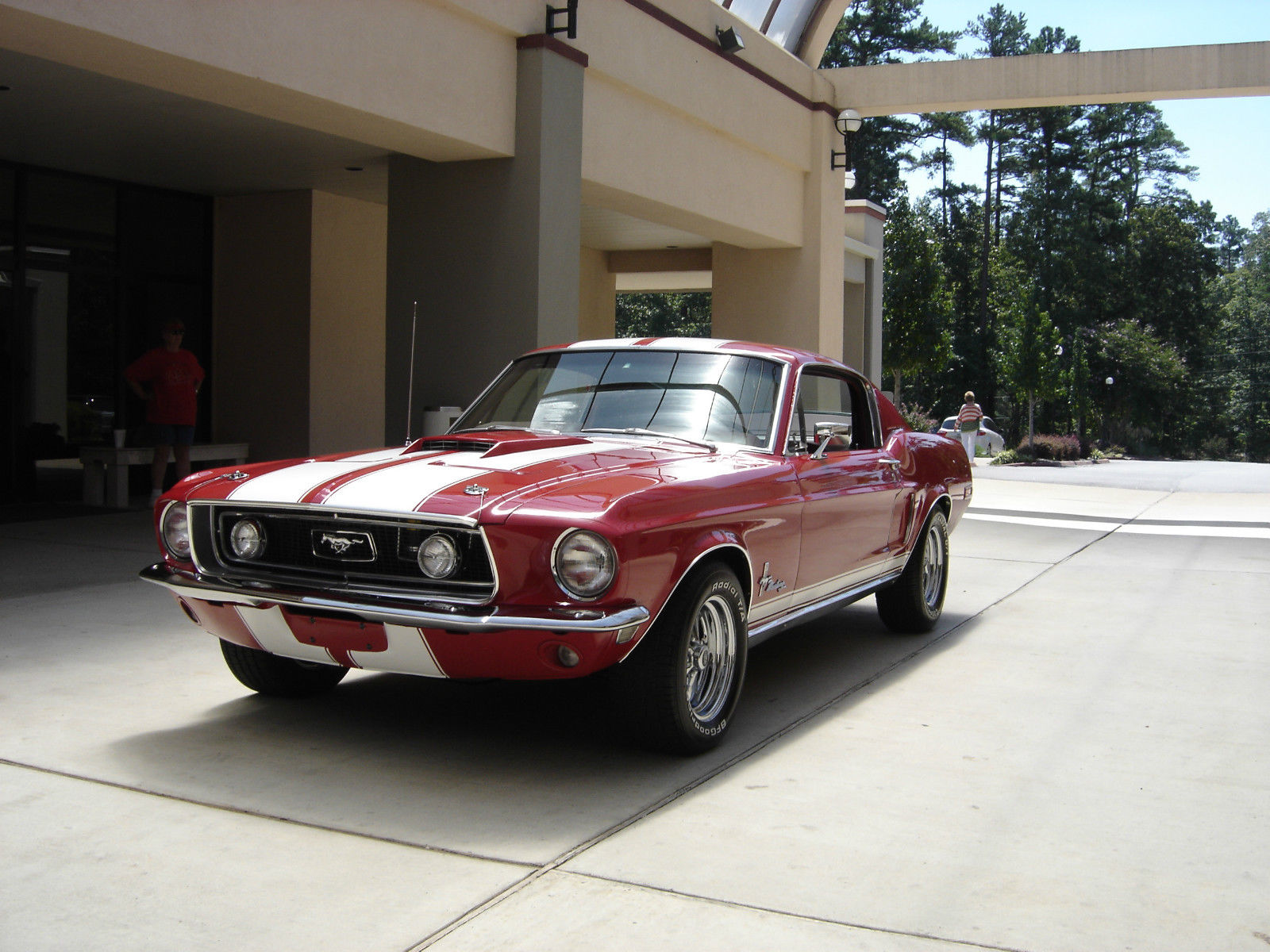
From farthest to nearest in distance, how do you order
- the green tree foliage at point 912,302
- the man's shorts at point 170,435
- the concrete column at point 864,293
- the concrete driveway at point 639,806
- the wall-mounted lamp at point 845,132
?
1. the green tree foliage at point 912,302
2. the concrete column at point 864,293
3. the wall-mounted lamp at point 845,132
4. the man's shorts at point 170,435
5. the concrete driveway at point 639,806

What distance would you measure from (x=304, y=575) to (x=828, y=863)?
2.01 m

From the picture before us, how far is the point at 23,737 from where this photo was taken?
173 inches

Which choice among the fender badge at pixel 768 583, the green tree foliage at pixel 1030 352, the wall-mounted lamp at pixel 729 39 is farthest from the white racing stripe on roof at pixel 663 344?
the green tree foliage at pixel 1030 352

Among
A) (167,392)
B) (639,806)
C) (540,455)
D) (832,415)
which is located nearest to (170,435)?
(167,392)

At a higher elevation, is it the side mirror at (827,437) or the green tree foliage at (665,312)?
the green tree foliage at (665,312)

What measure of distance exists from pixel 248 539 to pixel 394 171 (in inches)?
284

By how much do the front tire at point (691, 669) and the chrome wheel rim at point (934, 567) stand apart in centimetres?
272

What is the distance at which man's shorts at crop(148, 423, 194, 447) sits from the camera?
1117 cm

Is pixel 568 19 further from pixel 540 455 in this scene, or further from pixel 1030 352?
pixel 1030 352

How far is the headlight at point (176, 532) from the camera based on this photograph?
457cm

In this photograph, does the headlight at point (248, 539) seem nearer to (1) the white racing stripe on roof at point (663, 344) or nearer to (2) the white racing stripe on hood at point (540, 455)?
(2) the white racing stripe on hood at point (540, 455)

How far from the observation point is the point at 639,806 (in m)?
3.86

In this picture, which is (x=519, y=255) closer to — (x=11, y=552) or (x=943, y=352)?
(x=11, y=552)

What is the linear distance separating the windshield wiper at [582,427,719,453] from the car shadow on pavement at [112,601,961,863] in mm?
1098
